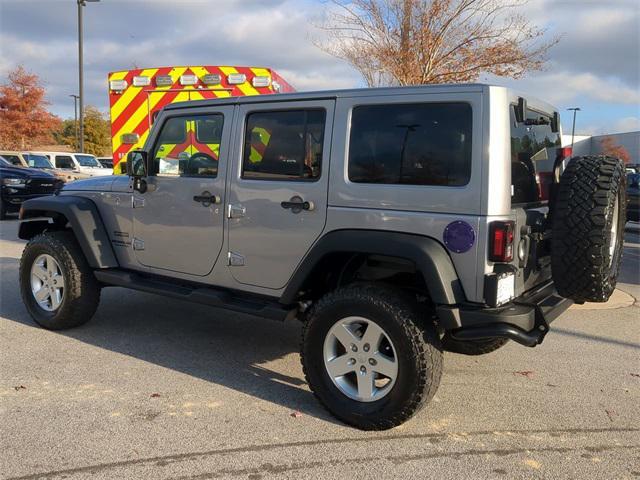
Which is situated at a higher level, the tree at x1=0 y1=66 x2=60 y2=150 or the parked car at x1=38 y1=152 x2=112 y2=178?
the tree at x1=0 y1=66 x2=60 y2=150

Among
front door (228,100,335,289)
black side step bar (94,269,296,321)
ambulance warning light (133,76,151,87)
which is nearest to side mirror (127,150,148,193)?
black side step bar (94,269,296,321)

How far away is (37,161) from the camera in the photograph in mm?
20156

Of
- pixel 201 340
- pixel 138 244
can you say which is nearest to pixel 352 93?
pixel 138 244

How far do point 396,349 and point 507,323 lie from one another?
2.05ft

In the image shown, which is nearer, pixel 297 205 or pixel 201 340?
pixel 297 205

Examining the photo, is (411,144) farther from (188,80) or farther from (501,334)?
(188,80)

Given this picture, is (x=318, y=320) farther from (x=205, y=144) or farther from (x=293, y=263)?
(x=205, y=144)

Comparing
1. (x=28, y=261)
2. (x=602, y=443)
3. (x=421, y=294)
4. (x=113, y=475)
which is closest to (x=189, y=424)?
(x=113, y=475)

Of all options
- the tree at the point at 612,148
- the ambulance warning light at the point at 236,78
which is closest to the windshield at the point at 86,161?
the ambulance warning light at the point at 236,78

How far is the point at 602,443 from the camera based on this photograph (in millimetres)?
3209

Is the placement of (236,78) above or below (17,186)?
above

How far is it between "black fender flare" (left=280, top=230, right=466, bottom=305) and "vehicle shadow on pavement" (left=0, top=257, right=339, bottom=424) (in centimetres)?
101

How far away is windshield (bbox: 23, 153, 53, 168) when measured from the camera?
778 inches

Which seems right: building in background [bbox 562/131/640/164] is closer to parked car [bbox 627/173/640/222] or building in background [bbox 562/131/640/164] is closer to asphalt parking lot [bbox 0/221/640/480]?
parked car [bbox 627/173/640/222]
